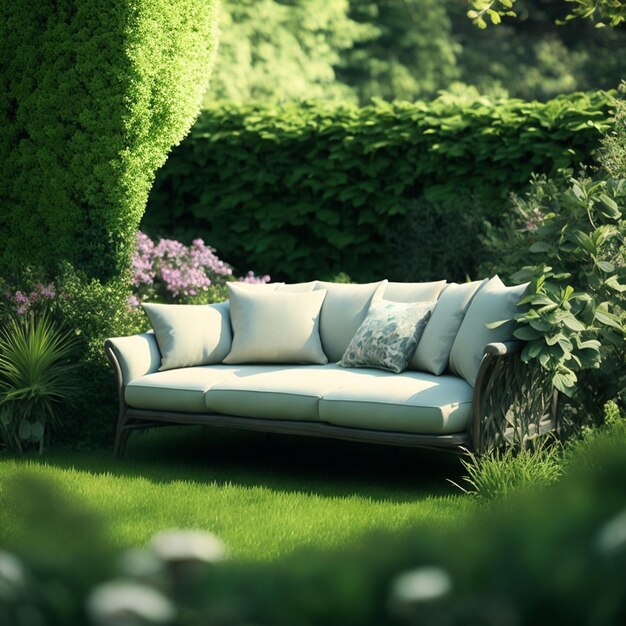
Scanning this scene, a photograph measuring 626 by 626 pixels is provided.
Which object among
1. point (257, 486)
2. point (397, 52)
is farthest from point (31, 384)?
point (397, 52)

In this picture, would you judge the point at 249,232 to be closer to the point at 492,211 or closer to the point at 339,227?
the point at 339,227

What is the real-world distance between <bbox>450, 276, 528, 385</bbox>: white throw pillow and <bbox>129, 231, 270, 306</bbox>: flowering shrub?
2622 mm

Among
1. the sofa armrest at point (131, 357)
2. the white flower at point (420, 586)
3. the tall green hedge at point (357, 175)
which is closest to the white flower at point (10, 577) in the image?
the white flower at point (420, 586)

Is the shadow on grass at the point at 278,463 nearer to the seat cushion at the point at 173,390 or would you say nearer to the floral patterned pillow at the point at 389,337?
the seat cushion at the point at 173,390

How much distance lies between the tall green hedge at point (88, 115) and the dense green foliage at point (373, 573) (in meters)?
5.50

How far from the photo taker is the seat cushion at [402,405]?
4.55 m

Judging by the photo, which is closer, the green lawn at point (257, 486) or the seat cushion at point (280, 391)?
the green lawn at point (257, 486)

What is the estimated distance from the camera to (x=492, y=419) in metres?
4.62

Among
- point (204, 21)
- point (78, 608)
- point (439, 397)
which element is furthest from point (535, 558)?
point (204, 21)

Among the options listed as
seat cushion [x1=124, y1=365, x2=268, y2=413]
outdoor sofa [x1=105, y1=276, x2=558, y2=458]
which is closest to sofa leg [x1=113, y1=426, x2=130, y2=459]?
outdoor sofa [x1=105, y1=276, x2=558, y2=458]

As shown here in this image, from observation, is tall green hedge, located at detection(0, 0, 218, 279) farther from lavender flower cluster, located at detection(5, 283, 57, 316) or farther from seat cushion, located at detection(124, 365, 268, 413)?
seat cushion, located at detection(124, 365, 268, 413)

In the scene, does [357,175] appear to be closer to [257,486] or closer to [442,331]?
[442,331]

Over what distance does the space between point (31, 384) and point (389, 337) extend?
2.00m

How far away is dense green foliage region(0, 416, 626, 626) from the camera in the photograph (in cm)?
85
